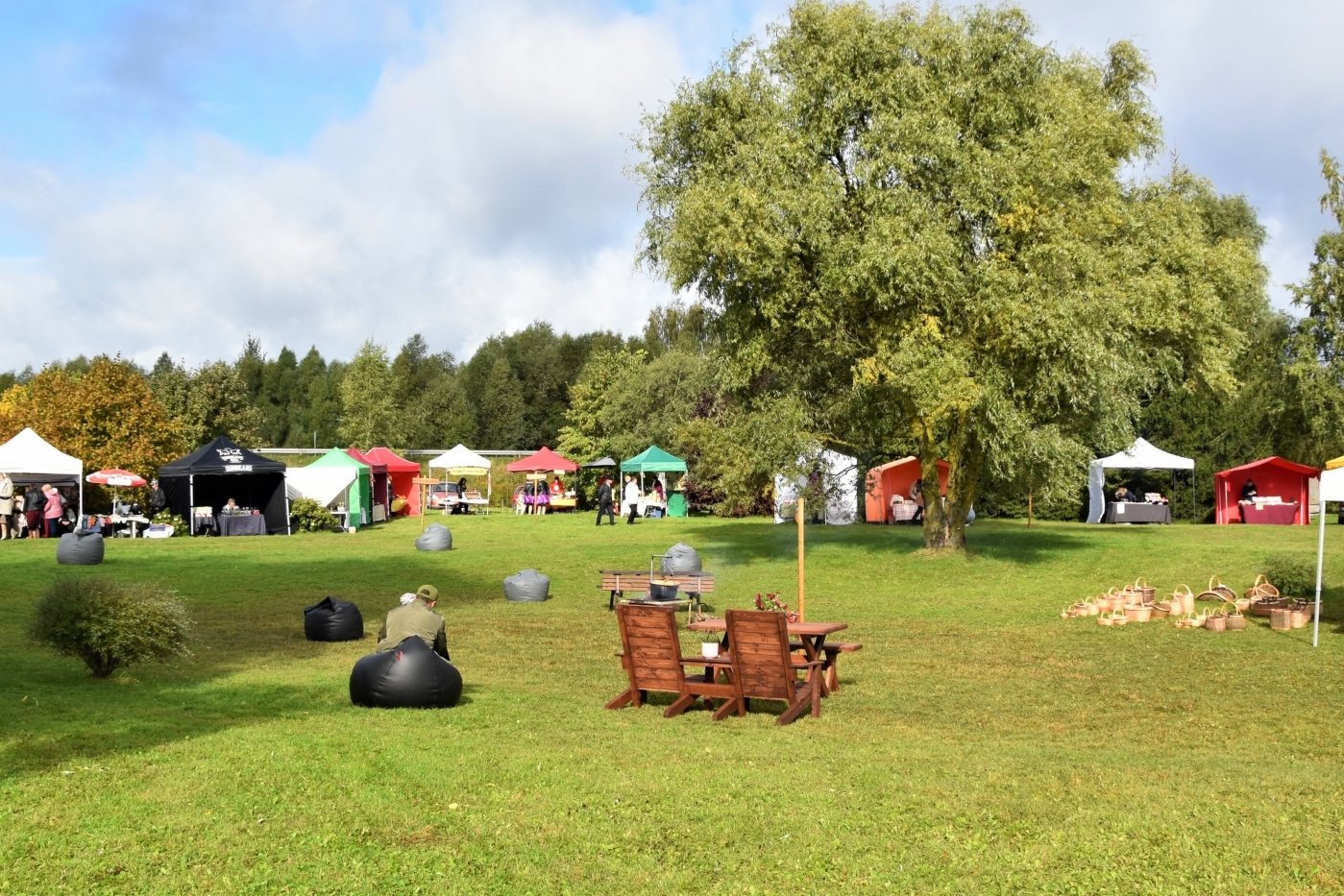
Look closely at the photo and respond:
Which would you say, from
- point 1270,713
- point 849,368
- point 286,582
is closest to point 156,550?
point 286,582

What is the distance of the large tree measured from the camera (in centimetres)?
2359

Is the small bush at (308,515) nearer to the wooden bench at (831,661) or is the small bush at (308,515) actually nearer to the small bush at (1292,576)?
the small bush at (1292,576)

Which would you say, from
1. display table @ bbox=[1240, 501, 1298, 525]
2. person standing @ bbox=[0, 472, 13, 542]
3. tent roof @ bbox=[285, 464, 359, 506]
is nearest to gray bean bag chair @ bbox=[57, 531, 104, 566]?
person standing @ bbox=[0, 472, 13, 542]

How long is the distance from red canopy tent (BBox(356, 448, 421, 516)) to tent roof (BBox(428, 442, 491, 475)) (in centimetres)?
129

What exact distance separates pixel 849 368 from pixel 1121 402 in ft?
17.6

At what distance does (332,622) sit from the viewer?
16.3 meters

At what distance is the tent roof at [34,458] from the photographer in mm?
35312

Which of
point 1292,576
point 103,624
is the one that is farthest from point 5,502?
point 1292,576

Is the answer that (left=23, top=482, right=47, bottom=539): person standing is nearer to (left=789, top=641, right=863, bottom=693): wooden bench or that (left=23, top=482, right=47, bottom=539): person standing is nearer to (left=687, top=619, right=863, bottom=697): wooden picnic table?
(left=687, top=619, right=863, bottom=697): wooden picnic table

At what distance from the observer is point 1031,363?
24.1 metres

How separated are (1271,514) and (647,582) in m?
27.3

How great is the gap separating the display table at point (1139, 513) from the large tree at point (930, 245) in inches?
508

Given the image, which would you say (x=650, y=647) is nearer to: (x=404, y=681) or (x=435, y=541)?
(x=404, y=681)

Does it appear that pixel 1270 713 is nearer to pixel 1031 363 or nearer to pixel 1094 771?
pixel 1094 771
